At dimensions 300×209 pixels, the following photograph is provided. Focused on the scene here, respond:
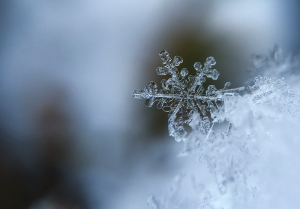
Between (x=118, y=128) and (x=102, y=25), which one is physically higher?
(x=102, y=25)

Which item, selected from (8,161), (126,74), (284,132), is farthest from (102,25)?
(284,132)

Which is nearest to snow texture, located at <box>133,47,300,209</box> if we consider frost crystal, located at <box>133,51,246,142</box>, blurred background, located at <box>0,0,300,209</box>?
frost crystal, located at <box>133,51,246,142</box>

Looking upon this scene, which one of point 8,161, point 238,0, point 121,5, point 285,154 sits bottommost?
point 8,161

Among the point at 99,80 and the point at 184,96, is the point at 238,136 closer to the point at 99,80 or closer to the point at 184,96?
the point at 184,96

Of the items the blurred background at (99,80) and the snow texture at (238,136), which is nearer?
the snow texture at (238,136)

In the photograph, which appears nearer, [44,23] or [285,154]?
[285,154]

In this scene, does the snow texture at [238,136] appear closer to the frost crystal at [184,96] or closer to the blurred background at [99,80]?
the frost crystal at [184,96]

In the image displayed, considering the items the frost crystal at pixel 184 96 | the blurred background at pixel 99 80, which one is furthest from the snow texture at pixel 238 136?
the blurred background at pixel 99 80

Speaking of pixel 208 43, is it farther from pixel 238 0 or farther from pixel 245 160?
pixel 245 160
